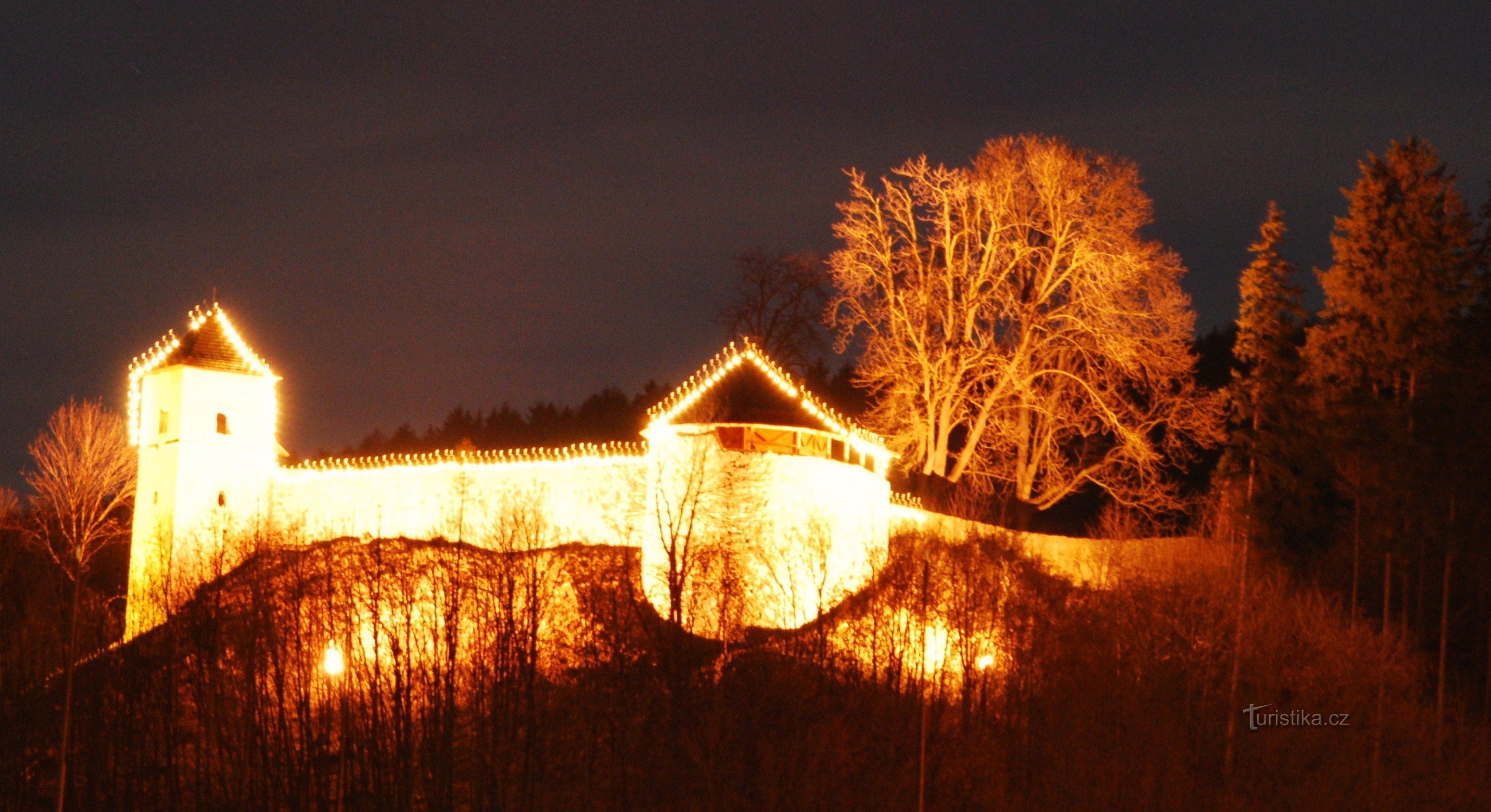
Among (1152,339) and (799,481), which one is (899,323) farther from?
(799,481)

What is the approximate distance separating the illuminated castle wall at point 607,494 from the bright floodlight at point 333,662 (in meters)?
3.24

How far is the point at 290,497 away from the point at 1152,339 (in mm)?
18655

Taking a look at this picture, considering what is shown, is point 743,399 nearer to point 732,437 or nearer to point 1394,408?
point 732,437

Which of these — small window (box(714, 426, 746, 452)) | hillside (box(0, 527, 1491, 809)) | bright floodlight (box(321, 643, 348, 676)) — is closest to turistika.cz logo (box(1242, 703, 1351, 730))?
hillside (box(0, 527, 1491, 809))

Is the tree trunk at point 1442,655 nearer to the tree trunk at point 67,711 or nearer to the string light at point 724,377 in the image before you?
the string light at point 724,377

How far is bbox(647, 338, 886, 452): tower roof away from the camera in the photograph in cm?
3459

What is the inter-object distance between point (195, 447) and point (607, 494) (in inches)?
415

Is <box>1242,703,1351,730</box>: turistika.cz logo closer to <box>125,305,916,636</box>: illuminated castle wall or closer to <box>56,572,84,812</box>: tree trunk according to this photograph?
<box>125,305,916,636</box>: illuminated castle wall

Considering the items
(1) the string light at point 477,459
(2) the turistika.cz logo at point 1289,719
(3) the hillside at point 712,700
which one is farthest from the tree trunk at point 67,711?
(2) the turistika.cz logo at point 1289,719

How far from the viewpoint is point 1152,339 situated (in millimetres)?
40625

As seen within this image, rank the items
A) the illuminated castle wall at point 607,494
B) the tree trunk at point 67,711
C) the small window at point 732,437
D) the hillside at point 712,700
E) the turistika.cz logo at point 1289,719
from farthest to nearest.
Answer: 1. the small window at point 732,437
2. the illuminated castle wall at point 607,494
3. the turistika.cz logo at point 1289,719
4. the hillside at point 712,700
5. the tree trunk at point 67,711

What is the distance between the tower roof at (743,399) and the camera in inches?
1362

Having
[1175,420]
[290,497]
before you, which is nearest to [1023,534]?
[1175,420]

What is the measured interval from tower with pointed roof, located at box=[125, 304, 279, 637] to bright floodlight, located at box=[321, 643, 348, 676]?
19.3 ft
